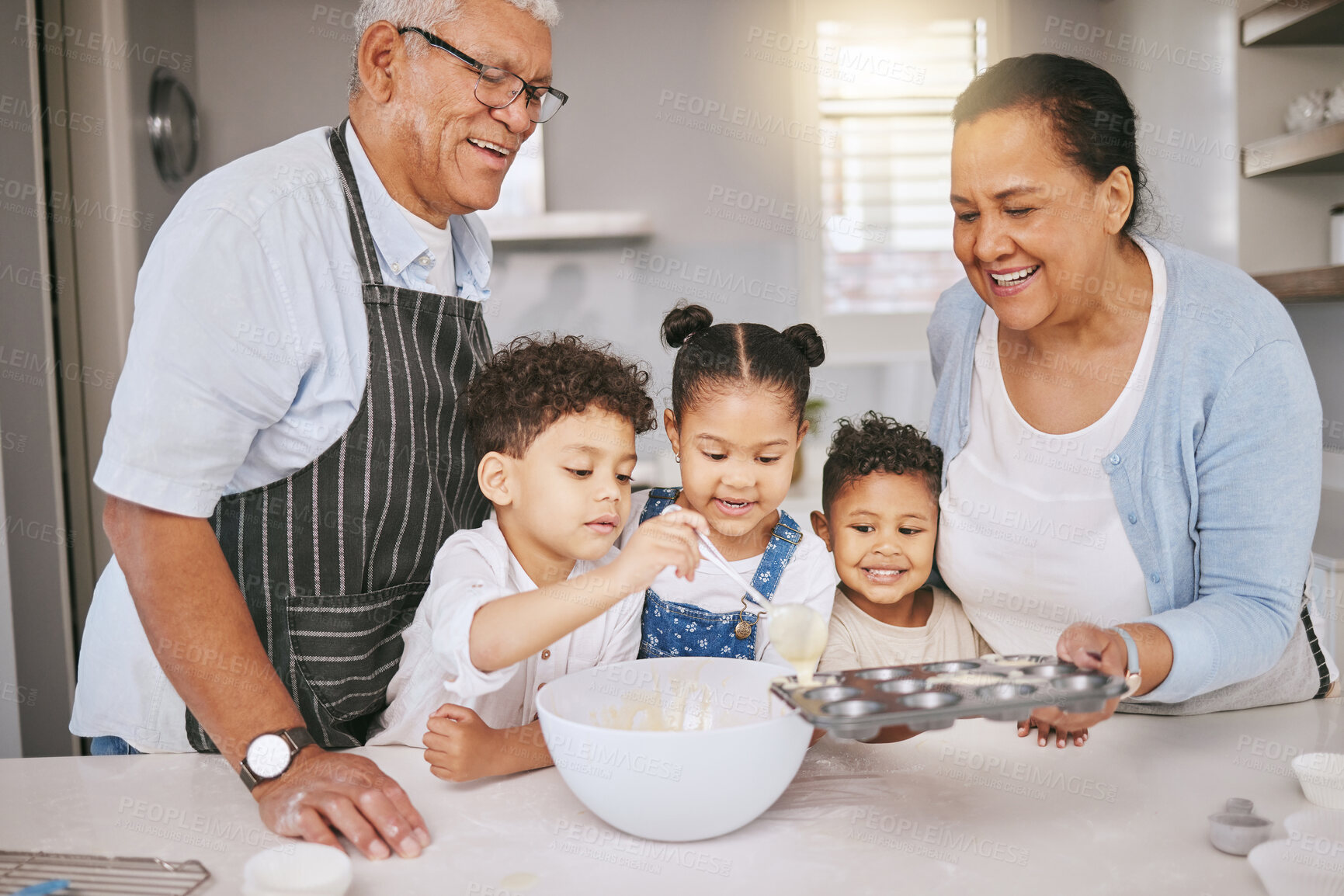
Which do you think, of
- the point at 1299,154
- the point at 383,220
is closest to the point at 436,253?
the point at 383,220

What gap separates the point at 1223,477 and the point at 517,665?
0.86 meters

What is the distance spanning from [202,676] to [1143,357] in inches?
45.6

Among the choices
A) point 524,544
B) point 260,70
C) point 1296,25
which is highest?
point 260,70

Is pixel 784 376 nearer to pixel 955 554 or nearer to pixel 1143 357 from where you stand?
pixel 955 554

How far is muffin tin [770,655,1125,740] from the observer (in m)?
0.78

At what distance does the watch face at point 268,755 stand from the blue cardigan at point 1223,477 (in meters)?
0.92

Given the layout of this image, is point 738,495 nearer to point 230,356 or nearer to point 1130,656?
point 1130,656

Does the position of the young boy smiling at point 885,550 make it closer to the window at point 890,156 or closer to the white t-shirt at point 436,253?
the white t-shirt at point 436,253

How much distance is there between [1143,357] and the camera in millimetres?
1231

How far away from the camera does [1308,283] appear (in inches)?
86.9

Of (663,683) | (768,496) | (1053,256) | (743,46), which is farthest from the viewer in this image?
(743,46)

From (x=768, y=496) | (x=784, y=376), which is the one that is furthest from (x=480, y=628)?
(x=784, y=376)

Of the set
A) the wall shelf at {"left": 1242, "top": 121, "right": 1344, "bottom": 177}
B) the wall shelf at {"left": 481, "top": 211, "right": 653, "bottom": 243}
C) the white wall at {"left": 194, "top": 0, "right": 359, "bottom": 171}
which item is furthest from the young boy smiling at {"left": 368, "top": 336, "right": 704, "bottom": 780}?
the white wall at {"left": 194, "top": 0, "right": 359, "bottom": 171}

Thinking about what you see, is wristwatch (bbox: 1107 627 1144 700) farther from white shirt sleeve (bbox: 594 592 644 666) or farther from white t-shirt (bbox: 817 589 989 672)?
white shirt sleeve (bbox: 594 592 644 666)
